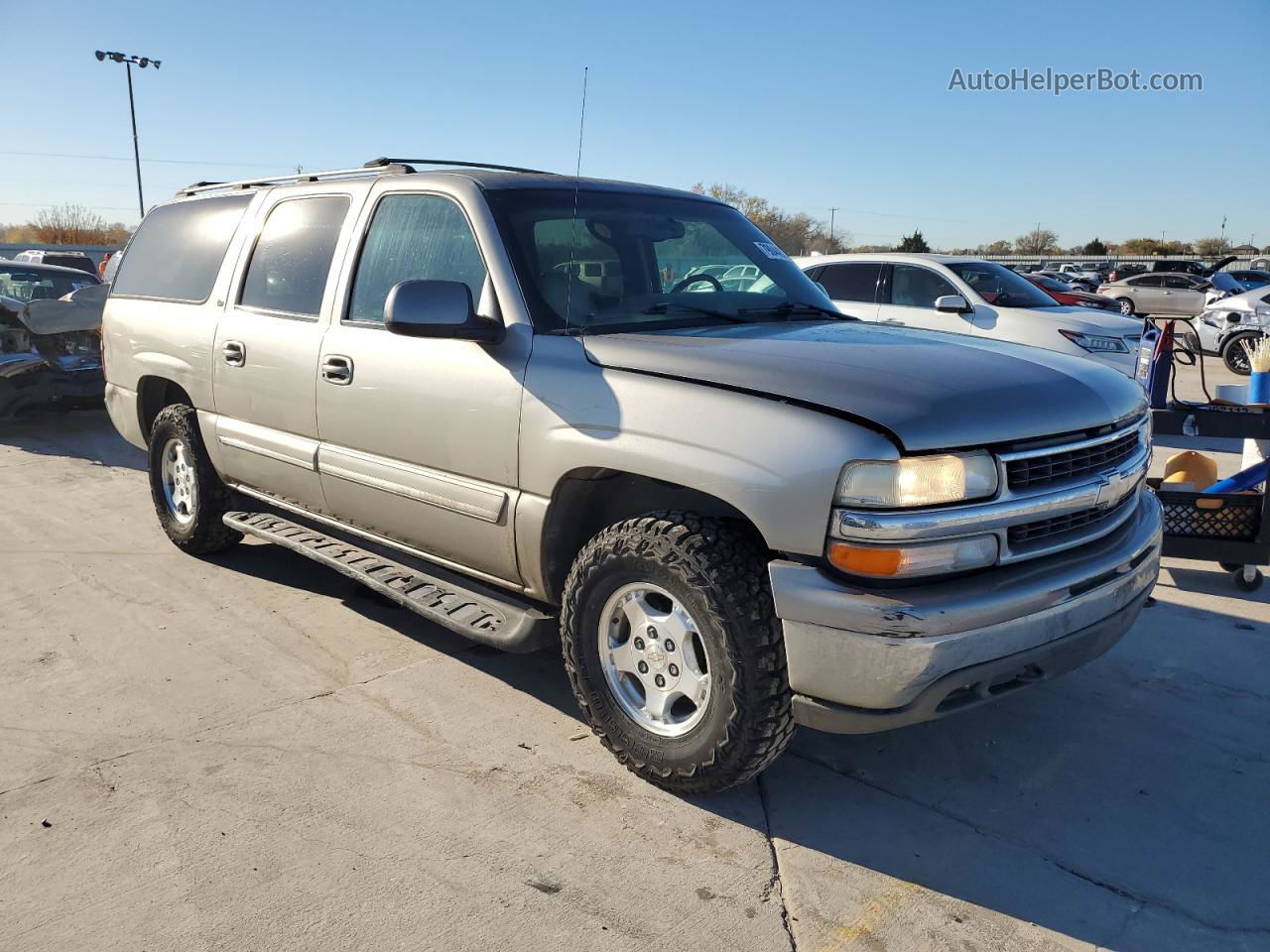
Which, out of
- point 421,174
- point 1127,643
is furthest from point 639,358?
point 1127,643

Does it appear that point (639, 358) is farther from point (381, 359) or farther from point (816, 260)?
point (816, 260)

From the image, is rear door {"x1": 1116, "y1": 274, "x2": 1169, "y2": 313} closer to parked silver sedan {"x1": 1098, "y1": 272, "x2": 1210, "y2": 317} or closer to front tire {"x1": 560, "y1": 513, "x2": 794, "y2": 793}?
parked silver sedan {"x1": 1098, "y1": 272, "x2": 1210, "y2": 317}

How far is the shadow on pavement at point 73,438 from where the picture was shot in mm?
8734

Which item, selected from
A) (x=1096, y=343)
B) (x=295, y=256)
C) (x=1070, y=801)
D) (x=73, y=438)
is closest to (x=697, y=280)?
(x=295, y=256)

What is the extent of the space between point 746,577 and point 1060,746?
5.00 feet

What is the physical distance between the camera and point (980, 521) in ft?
8.75

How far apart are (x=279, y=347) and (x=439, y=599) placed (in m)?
1.50

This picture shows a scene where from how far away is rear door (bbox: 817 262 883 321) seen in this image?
33.3 feet

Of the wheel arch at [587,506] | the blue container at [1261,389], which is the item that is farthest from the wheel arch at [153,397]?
the blue container at [1261,389]

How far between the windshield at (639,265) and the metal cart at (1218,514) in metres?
2.23

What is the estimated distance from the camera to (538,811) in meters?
3.07

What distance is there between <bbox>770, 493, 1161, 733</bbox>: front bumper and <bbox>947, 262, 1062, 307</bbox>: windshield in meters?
7.81

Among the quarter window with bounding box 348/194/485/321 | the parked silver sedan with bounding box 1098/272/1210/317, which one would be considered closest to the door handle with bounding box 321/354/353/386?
the quarter window with bounding box 348/194/485/321

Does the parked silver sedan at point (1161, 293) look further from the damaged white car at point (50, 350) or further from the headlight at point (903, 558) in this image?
the headlight at point (903, 558)
